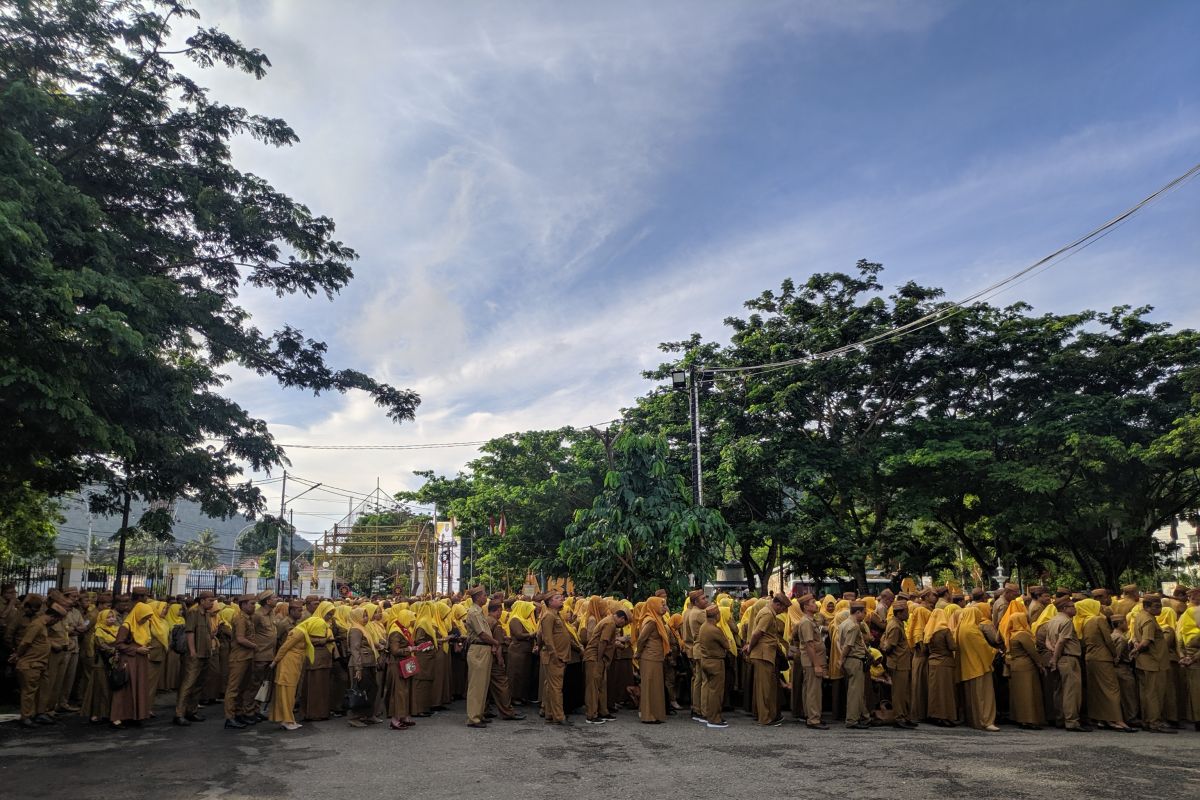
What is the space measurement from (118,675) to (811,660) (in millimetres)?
8767

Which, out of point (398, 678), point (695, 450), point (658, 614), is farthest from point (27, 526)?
point (658, 614)

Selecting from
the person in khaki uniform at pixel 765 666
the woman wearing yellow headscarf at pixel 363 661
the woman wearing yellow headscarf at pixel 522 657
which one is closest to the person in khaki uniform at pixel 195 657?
the woman wearing yellow headscarf at pixel 363 661

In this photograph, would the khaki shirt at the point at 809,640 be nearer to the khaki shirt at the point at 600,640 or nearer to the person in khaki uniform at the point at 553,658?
the khaki shirt at the point at 600,640

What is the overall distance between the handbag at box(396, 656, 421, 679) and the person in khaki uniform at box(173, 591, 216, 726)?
2.88 metres

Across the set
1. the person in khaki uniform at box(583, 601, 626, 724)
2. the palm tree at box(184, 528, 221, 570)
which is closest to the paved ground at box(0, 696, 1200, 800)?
the person in khaki uniform at box(583, 601, 626, 724)

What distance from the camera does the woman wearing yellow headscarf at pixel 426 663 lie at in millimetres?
11570

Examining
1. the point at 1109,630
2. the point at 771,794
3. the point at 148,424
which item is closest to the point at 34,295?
the point at 148,424

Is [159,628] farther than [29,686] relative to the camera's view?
Yes

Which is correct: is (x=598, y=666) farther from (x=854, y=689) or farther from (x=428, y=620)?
(x=854, y=689)

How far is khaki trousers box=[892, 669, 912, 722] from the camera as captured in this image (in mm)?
10867

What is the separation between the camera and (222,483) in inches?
656

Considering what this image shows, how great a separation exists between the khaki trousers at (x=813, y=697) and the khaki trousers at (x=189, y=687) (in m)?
8.27

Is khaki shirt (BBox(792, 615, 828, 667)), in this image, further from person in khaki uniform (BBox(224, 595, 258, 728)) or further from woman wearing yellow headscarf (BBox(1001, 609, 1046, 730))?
person in khaki uniform (BBox(224, 595, 258, 728))

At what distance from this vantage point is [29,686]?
10.7 m
